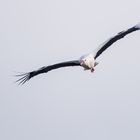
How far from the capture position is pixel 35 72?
85.0 ft

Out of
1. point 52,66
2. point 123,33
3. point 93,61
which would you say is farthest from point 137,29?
point 52,66

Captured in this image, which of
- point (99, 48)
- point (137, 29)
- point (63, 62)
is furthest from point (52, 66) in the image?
point (137, 29)

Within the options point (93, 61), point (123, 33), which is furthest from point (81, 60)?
point (123, 33)

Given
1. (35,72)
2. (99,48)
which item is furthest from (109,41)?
(35,72)

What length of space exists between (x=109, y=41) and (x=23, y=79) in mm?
4274

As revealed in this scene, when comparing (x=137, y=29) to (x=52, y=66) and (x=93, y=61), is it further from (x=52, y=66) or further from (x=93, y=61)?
(x=52, y=66)

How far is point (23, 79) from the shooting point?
85.3 ft

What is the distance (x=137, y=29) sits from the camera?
77.9ft

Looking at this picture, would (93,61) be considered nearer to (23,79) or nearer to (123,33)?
(123,33)

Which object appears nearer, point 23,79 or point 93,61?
point 93,61

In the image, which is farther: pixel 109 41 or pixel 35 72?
pixel 35 72

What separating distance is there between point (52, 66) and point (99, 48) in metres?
2.25

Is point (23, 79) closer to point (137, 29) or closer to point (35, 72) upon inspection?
point (35, 72)

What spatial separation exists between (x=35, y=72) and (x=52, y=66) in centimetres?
101
